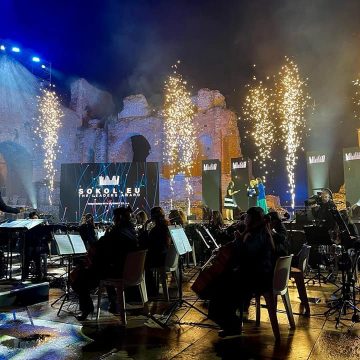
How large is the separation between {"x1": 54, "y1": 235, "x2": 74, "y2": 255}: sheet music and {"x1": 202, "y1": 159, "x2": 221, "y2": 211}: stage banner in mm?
15321

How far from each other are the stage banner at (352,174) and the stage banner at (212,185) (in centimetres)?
691

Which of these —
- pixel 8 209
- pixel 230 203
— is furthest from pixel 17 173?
pixel 8 209

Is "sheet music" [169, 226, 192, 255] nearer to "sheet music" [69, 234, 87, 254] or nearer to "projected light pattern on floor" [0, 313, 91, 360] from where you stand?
"projected light pattern on floor" [0, 313, 91, 360]

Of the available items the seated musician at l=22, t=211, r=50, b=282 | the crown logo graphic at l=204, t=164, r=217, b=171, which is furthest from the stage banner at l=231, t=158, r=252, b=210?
the seated musician at l=22, t=211, r=50, b=282

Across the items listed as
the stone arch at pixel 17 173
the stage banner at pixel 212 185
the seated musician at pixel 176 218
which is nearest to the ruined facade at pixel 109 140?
the stone arch at pixel 17 173

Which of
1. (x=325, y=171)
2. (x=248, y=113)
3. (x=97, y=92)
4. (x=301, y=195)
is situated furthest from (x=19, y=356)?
(x=97, y=92)

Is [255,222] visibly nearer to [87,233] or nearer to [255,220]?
[255,220]

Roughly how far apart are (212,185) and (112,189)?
5.79 metres

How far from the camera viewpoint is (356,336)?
4363 millimetres

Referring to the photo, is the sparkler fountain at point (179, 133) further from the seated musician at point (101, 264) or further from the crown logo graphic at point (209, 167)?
the seated musician at point (101, 264)

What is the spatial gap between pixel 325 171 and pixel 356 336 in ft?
48.5

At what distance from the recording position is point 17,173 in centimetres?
3097

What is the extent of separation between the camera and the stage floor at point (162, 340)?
375 cm

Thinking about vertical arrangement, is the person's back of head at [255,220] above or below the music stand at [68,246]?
above
